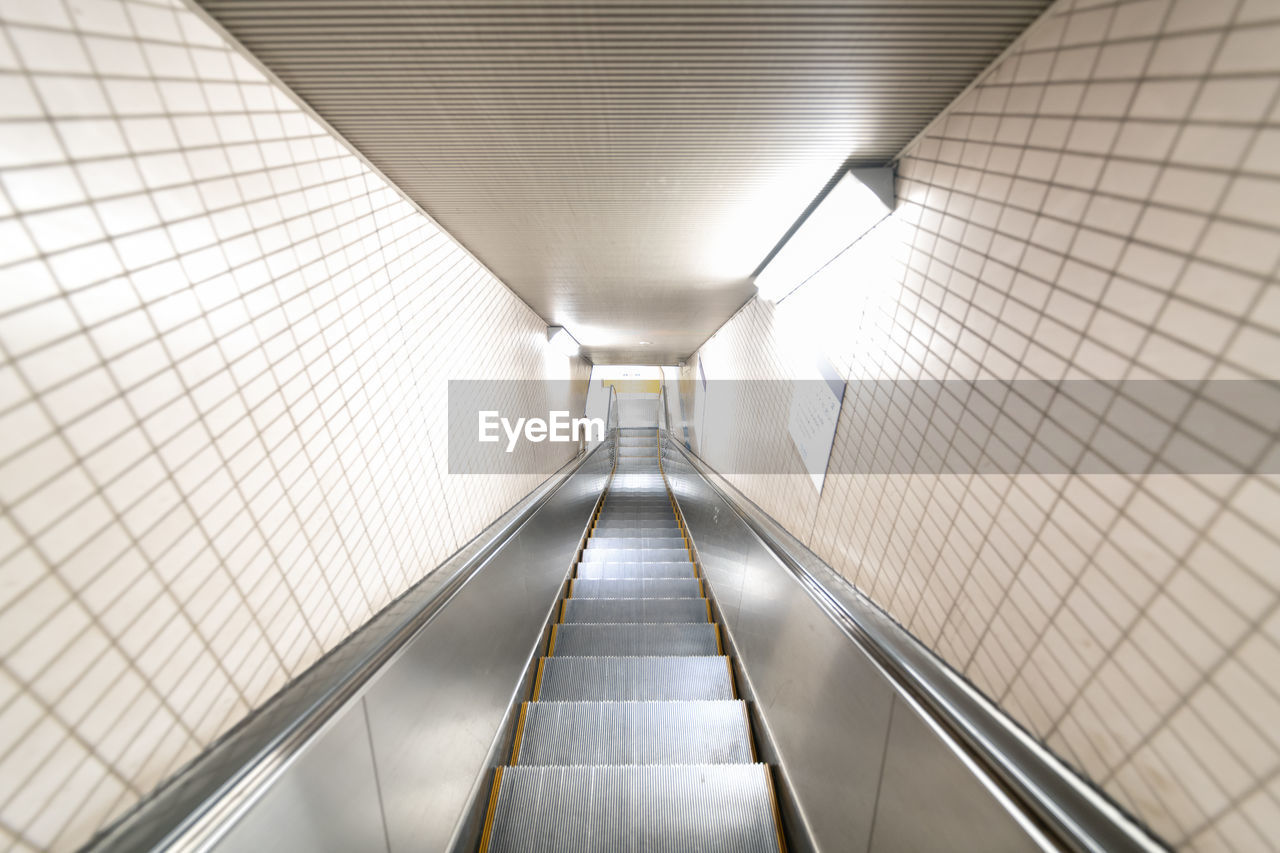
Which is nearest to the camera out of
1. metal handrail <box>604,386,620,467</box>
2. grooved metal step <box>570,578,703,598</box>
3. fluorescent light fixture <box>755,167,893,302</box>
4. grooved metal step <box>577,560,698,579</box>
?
fluorescent light fixture <box>755,167,893,302</box>

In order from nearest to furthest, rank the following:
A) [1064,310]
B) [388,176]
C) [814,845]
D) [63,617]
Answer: [63,617] < [1064,310] < [814,845] < [388,176]

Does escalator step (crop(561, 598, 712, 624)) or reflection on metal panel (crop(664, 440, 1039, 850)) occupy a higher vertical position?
reflection on metal panel (crop(664, 440, 1039, 850))

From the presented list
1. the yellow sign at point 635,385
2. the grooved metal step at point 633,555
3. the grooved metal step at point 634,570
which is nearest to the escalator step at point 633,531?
the grooved metal step at point 633,555

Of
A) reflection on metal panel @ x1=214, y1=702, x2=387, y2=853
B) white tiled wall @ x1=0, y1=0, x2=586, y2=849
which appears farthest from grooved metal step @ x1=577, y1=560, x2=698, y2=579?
reflection on metal panel @ x1=214, y1=702, x2=387, y2=853

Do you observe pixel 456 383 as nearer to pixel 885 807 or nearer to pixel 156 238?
pixel 156 238

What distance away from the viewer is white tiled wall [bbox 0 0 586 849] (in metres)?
0.75

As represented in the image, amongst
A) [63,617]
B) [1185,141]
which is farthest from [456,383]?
[1185,141]

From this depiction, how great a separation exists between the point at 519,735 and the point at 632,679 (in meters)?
0.67

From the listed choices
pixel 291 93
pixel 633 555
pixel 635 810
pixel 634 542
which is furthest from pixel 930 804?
pixel 634 542

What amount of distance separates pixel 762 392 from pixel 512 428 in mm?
2330

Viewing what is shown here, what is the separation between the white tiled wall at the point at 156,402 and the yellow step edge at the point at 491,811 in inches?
36.1

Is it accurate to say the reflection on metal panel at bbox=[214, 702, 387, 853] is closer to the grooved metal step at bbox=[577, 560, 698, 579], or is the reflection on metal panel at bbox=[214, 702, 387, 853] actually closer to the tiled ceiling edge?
the tiled ceiling edge

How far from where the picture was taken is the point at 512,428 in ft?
13.0

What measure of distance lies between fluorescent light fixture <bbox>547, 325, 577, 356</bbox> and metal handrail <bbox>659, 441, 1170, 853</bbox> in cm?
461
